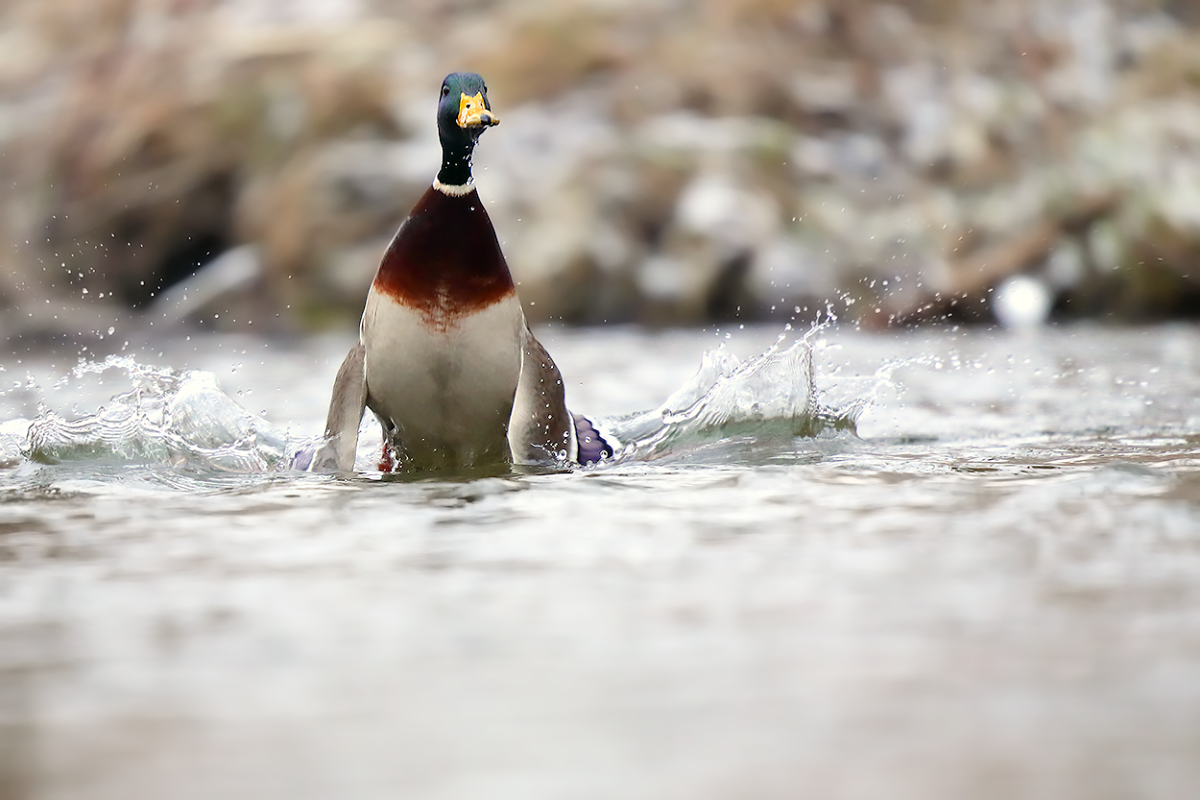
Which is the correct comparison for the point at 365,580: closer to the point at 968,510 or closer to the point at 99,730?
the point at 99,730

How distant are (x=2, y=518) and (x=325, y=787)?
208 centimetres

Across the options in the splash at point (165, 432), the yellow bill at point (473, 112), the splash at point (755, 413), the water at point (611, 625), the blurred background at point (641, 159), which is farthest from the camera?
the blurred background at point (641, 159)

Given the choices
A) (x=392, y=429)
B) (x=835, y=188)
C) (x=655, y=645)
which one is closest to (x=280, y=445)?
(x=392, y=429)

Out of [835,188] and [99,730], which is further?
[835,188]

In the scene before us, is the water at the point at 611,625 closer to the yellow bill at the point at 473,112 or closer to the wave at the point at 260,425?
the wave at the point at 260,425

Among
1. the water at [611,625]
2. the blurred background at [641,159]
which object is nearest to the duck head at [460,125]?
the water at [611,625]

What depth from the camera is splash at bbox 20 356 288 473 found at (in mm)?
4527

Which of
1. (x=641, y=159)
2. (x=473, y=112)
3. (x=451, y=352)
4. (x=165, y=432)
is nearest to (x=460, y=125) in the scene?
(x=473, y=112)

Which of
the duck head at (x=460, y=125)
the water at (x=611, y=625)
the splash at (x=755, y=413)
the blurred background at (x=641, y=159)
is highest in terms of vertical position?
the blurred background at (x=641, y=159)

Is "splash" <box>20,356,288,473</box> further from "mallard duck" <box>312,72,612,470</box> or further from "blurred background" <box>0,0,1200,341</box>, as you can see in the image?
A: "blurred background" <box>0,0,1200,341</box>

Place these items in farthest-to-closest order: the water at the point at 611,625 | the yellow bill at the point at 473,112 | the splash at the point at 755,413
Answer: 1. the splash at the point at 755,413
2. the yellow bill at the point at 473,112
3. the water at the point at 611,625

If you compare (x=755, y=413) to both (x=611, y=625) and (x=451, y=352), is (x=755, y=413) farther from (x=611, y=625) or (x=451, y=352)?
(x=611, y=625)

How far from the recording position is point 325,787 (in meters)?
1.63

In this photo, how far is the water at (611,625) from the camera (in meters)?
1.69
